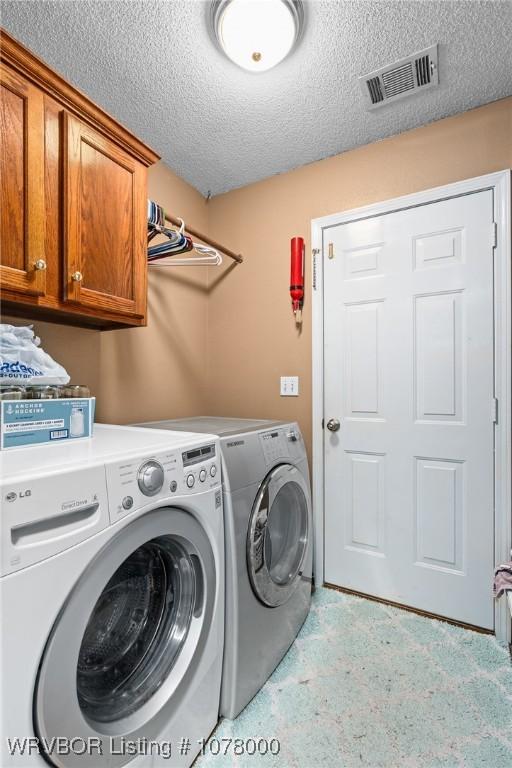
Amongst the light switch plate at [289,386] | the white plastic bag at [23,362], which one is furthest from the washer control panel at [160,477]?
the light switch plate at [289,386]

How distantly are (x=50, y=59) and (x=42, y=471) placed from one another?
1698 millimetres

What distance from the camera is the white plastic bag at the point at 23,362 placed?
3.80ft

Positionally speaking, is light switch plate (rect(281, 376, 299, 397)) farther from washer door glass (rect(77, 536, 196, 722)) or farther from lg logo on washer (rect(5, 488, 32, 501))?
lg logo on washer (rect(5, 488, 32, 501))

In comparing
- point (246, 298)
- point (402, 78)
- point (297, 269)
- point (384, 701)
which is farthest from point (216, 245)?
point (384, 701)

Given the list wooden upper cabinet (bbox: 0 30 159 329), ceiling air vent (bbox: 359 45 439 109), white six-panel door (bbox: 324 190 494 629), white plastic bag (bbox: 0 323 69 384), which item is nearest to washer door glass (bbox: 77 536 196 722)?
white plastic bag (bbox: 0 323 69 384)

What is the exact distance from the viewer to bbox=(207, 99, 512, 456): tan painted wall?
1767 millimetres

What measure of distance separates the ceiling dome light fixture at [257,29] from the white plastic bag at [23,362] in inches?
50.3

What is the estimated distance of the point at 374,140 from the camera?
6.45ft

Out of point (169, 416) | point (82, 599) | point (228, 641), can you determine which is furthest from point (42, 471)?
point (169, 416)

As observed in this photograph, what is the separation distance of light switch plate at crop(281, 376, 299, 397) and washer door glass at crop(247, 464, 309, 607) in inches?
24.8

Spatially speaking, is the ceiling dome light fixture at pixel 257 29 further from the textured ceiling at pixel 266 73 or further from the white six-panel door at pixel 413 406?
the white six-panel door at pixel 413 406

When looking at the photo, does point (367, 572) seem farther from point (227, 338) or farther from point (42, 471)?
point (42, 471)

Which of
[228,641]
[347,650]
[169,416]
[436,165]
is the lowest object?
[347,650]

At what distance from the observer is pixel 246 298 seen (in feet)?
7.83
